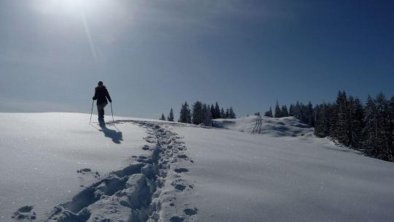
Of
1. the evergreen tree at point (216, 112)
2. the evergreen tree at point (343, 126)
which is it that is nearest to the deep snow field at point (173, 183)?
the evergreen tree at point (343, 126)

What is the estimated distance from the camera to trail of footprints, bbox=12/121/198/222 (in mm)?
5988

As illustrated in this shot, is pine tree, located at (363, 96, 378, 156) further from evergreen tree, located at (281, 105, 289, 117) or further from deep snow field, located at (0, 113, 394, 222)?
evergreen tree, located at (281, 105, 289, 117)

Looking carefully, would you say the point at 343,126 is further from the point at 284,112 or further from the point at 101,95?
the point at 284,112

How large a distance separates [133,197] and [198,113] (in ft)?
407

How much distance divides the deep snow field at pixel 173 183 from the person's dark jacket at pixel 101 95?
7879 millimetres

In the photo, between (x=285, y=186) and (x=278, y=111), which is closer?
(x=285, y=186)

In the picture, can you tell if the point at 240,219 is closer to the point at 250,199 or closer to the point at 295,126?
the point at 250,199

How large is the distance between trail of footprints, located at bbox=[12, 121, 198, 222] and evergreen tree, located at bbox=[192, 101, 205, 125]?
4638 inches

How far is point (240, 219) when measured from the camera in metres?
6.21

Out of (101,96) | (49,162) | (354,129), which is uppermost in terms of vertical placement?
(101,96)

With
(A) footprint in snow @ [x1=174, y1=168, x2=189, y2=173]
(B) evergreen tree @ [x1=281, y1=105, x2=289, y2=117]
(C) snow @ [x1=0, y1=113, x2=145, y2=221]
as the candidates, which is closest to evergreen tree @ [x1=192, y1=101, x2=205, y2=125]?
(B) evergreen tree @ [x1=281, y1=105, x2=289, y2=117]

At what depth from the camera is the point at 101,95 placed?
20359 mm

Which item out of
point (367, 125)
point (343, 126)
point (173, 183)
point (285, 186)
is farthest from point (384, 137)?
point (173, 183)

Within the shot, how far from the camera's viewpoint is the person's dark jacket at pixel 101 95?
2027 cm
